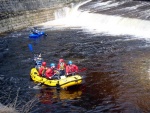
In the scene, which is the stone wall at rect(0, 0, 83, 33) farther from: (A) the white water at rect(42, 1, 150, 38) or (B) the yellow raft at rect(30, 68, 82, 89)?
(B) the yellow raft at rect(30, 68, 82, 89)

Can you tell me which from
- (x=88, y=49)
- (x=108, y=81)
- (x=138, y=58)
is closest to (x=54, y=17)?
(x=88, y=49)

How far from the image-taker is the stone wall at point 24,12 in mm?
31250

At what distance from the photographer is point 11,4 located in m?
32.2

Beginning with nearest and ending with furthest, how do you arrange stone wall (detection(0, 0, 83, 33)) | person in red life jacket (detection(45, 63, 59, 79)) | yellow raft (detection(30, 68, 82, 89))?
yellow raft (detection(30, 68, 82, 89)) < person in red life jacket (detection(45, 63, 59, 79)) < stone wall (detection(0, 0, 83, 33))

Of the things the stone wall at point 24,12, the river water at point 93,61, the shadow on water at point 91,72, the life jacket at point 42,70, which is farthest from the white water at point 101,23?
the life jacket at point 42,70

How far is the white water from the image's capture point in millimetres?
A: 25828

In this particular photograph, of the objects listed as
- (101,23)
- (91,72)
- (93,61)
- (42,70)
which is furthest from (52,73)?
(101,23)

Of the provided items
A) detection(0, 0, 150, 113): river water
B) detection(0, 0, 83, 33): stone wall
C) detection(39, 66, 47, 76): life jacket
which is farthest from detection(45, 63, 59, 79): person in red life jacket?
detection(0, 0, 83, 33): stone wall

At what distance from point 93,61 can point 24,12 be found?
15072 mm

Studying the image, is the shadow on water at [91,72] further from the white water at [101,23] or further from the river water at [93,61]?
the white water at [101,23]

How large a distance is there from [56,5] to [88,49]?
14.5 meters

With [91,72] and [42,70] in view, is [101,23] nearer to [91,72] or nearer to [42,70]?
[91,72]

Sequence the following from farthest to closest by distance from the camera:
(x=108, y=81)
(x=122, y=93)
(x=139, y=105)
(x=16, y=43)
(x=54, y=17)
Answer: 1. (x=54, y=17)
2. (x=16, y=43)
3. (x=108, y=81)
4. (x=122, y=93)
5. (x=139, y=105)

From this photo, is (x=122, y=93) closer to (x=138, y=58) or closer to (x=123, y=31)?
(x=138, y=58)
